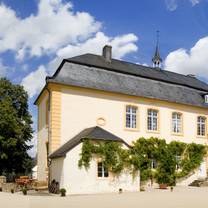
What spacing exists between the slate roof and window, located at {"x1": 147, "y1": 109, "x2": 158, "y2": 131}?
1.12 metres

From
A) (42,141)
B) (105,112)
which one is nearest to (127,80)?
(105,112)

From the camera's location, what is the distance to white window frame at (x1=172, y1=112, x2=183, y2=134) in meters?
29.5

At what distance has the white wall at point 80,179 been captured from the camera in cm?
2128

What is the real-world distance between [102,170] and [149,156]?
5.82 meters

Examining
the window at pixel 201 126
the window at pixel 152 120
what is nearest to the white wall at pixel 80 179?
the window at pixel 152 120

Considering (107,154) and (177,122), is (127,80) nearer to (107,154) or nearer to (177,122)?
(177,122)

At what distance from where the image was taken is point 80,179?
21.6 meters

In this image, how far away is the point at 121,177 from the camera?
22.9m

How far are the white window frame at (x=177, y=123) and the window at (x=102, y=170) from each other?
8.73 m

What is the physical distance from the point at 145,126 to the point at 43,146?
732 cm

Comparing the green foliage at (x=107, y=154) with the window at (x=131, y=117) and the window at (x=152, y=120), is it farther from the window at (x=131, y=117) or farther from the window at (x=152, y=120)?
the window at (x=152, y=120)

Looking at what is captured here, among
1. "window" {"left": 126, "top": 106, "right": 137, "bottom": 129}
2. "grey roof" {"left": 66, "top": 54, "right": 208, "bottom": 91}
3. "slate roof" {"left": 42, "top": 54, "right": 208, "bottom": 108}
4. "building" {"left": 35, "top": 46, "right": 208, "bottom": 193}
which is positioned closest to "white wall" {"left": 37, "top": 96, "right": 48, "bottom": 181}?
"building" {"left": 35, "top": 46, "right": 208, "bottom": 193}

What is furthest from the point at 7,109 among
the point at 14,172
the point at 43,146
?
the point at 43,146

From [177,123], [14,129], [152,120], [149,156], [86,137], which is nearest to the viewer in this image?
[86,137]
